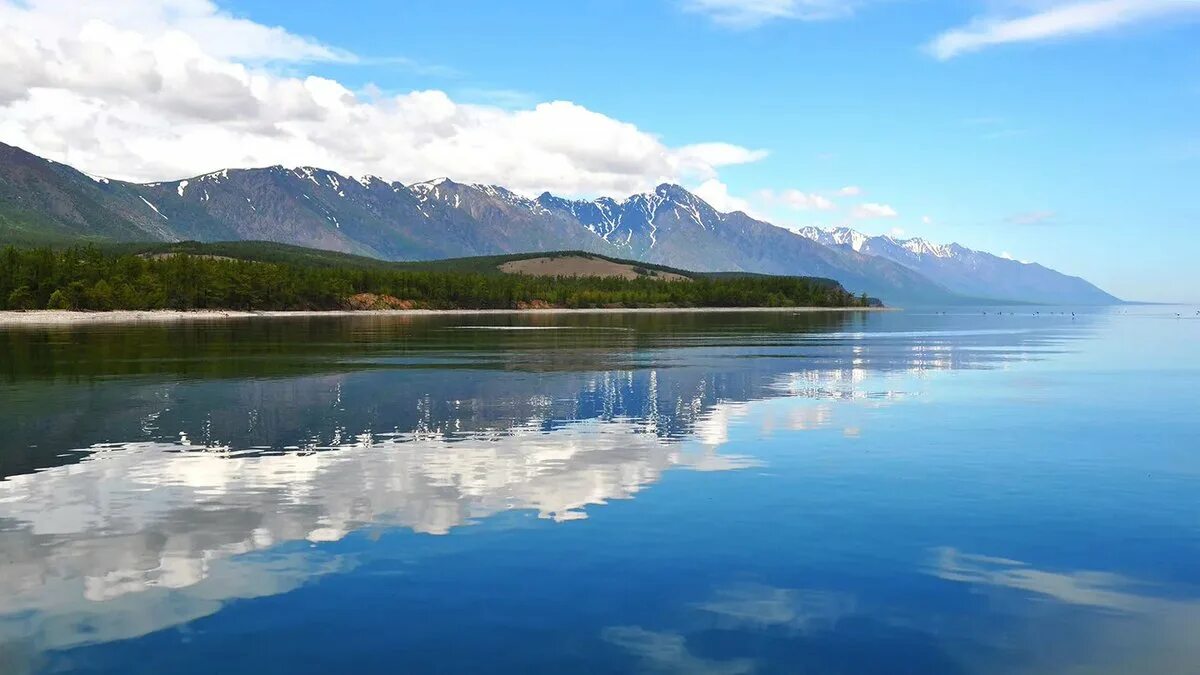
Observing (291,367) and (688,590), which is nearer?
(688,590)

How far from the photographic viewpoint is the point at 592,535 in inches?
965

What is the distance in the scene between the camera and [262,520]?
25.9 meters

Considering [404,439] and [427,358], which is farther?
[427,358]

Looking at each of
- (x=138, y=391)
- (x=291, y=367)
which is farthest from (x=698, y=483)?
(x=291, y=367)

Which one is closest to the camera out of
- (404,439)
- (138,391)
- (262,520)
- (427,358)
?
(262,520)

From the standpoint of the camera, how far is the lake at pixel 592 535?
16984 mm

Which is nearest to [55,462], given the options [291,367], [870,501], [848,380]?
[870,501]

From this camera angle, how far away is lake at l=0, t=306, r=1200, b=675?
16984 millimetres

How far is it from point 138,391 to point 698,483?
41.8 m

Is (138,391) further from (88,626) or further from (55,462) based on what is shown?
(88,626)

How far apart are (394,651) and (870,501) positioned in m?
17.1

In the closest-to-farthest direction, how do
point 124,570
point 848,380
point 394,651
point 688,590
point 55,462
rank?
point 394,651 → point 688,590 → point 124,570 → point 55,462 → point 848,380

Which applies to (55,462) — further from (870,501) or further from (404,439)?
(870,501)

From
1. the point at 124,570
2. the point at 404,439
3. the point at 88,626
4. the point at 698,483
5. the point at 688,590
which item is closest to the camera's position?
the point at 88,626
